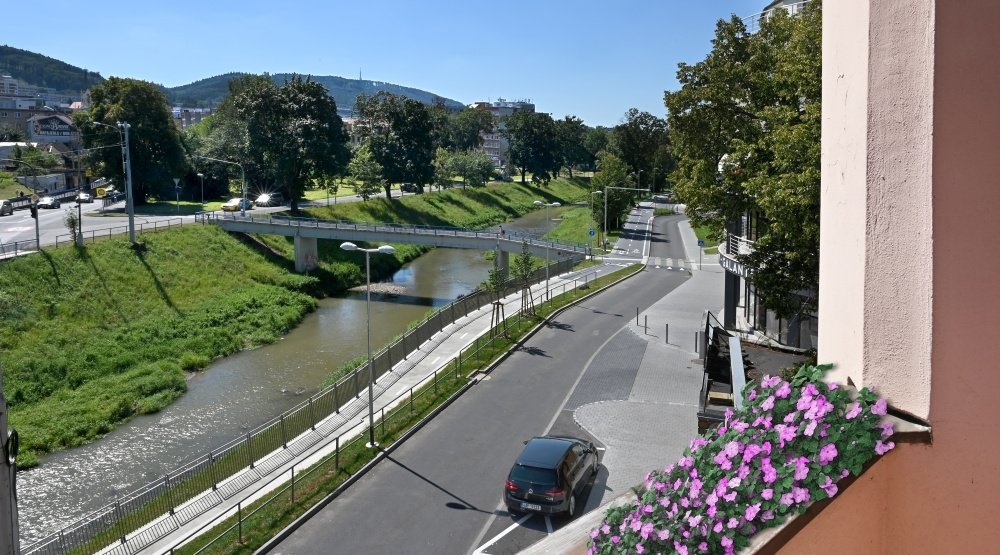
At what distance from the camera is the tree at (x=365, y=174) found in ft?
231

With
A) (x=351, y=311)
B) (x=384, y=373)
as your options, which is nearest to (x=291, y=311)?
(x=351, y=311)

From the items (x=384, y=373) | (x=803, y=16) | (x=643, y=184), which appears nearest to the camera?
(x=803, y=16)

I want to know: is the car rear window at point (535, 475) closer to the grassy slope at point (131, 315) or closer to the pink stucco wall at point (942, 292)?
the pink stucco wall at point (942, 292)

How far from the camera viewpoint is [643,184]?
313ft

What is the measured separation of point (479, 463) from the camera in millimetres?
19516

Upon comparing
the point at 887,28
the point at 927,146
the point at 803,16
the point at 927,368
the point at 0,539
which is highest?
the point at 803,16

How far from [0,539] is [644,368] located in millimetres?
23349

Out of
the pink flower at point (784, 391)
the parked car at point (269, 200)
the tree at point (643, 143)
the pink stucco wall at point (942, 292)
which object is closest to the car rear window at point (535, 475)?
the pink flower at point (784, 391)

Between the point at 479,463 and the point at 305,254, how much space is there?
36459 mm

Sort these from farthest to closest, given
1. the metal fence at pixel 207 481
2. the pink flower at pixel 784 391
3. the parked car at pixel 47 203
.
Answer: the parked car at pixel 47 203
the metal fence at pixel 207 481
the pink flower at pixel 784 391

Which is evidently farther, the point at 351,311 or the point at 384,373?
the point at 351,311

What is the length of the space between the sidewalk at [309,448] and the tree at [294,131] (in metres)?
29.9

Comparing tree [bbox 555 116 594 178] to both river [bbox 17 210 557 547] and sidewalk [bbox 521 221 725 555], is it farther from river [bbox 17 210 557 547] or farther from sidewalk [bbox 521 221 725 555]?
sidewalk [bbox 521 221 725 555]

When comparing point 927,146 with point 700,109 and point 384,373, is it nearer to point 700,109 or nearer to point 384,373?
point 700,109
